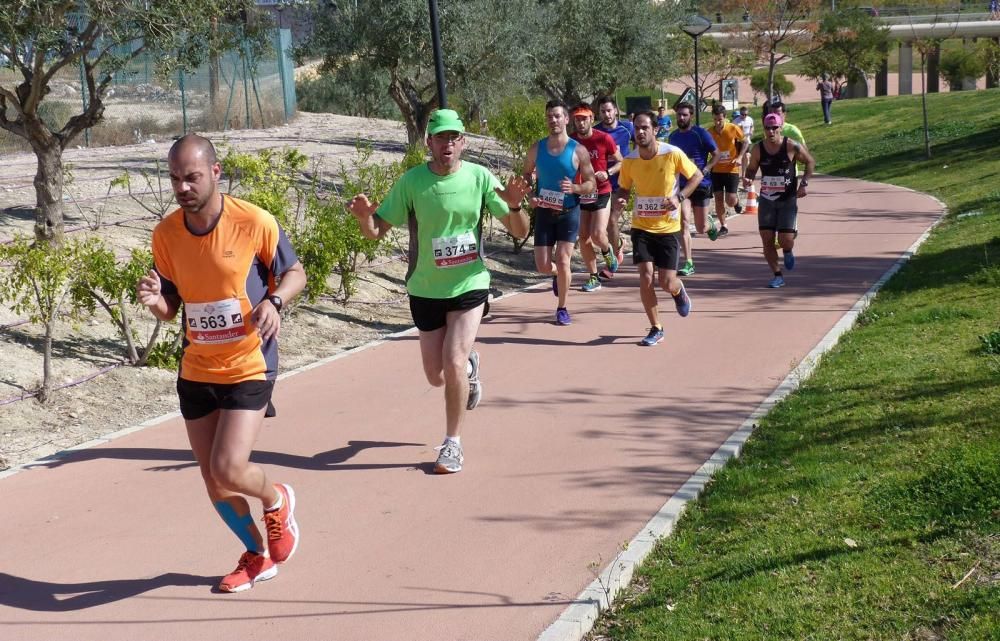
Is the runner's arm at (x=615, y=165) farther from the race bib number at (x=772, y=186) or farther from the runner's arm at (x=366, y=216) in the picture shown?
the runner's arm at (x=366, y=216)

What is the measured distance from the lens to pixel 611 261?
14.4 metres

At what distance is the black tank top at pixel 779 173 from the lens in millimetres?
12711

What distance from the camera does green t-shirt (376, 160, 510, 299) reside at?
6914 mm

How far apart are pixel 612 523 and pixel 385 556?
3.72 ft

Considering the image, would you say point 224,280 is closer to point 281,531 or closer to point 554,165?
point 281,531

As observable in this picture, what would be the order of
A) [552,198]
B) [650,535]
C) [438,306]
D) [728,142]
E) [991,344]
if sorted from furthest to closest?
[728,142] → [552,198] → [991,344] → [438,306] → [650,535]

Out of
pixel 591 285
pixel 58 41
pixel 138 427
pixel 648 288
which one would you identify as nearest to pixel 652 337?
pixel 648 288

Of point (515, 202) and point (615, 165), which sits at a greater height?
point (515, 202)

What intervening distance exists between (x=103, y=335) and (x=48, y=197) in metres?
2.41

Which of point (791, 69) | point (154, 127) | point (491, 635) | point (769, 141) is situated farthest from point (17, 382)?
point (791, 69)

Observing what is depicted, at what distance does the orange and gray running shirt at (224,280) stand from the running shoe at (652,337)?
5.70 meters

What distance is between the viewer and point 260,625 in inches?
195

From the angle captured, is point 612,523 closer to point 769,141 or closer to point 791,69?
point 769,141

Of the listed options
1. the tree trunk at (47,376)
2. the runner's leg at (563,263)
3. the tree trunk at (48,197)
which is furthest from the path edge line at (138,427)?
the tree trunk at (48,197)
